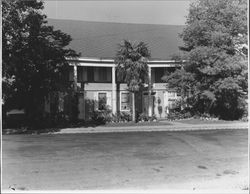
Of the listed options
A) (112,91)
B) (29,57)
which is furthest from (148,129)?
(112,91)

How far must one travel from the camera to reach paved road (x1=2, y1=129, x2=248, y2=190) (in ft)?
24.8

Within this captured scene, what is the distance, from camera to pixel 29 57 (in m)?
17.2

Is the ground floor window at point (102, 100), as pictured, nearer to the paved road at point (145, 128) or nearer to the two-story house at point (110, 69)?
the two-story house at point (110, 69)

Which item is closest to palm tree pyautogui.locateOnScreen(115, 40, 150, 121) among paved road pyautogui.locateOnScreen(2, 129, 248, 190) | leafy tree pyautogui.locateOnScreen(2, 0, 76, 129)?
leafy tree pyautogui.locateOnScreen(2, 0, 76, 129)

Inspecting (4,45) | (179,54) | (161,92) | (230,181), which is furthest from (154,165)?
(161,92)

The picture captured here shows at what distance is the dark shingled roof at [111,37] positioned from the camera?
27614 millimetres

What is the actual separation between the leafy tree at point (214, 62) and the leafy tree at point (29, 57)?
29.0 ft

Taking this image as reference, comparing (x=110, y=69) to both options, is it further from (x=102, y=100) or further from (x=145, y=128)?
(x=145, y=128)

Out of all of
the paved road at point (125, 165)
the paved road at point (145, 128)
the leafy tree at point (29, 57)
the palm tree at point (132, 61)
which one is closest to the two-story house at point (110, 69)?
the palm tree at point (132, 61)

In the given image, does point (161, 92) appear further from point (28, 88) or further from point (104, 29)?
point (28, 88)

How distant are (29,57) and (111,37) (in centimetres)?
1231

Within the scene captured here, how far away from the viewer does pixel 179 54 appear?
27.4 metres

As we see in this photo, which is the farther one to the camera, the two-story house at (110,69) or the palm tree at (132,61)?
the two-story house at (110,69)

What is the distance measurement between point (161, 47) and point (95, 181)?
23944mm
